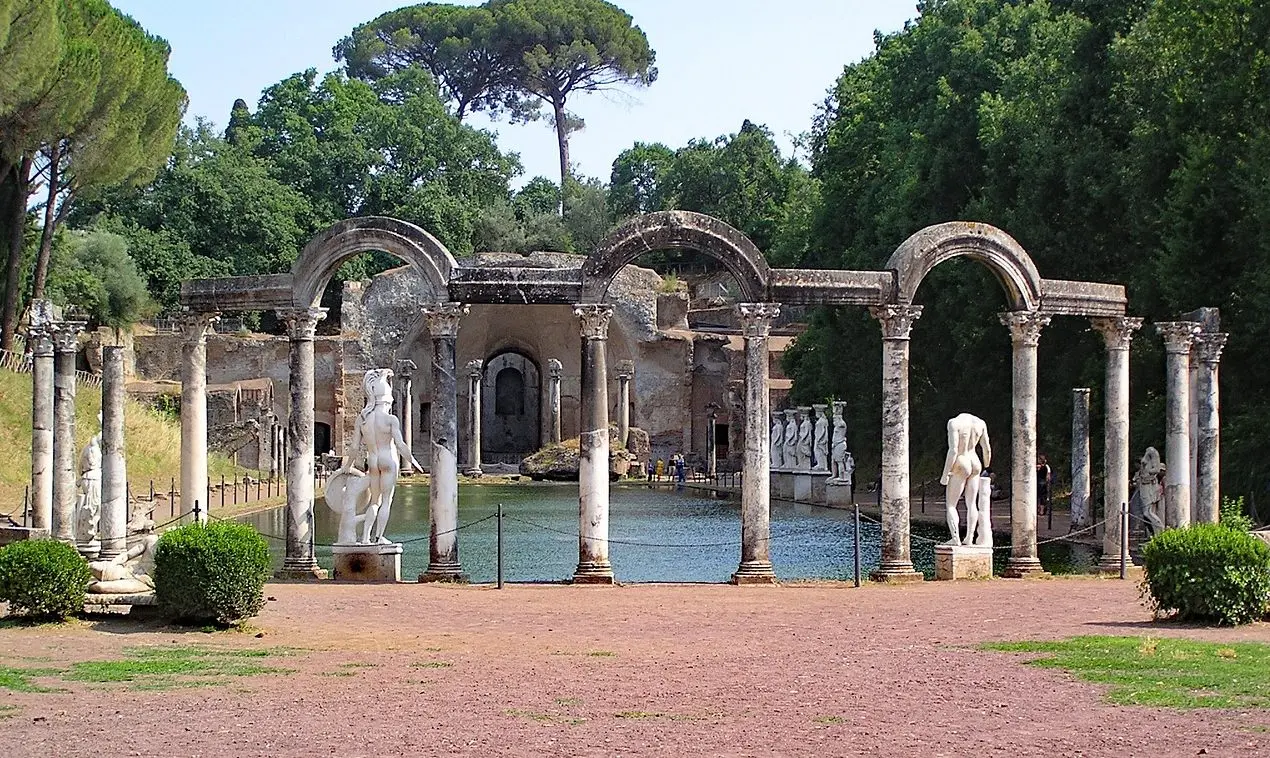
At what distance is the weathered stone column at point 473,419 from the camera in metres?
55.1

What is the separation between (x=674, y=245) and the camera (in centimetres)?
1883

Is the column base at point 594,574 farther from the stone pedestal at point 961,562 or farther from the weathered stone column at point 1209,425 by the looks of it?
Result: the weathered stone column at point 1209,425

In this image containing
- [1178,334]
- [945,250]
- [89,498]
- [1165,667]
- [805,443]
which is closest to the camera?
[1165,667]

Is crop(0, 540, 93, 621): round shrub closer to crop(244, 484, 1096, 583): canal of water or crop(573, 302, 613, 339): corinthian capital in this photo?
crop(244, 484, 1096, 583): canal of water

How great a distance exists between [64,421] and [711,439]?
37206 mm

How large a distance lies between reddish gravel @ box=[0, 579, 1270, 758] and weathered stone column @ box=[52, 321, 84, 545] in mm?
5900

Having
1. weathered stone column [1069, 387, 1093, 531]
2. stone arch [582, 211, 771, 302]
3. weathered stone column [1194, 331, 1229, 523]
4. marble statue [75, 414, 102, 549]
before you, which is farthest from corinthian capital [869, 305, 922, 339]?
marble statue [75, 414, 102, 549]

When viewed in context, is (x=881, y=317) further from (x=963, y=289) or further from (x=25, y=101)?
(x=25, y=101)

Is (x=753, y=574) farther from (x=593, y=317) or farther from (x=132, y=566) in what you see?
(x=132, y=566)

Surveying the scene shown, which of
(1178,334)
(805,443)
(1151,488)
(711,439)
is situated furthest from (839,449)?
(1178,334)

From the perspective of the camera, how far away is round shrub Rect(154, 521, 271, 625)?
13.9m

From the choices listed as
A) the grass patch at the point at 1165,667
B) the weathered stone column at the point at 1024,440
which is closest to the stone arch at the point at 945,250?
the weathered stone column at the point at 1024,440

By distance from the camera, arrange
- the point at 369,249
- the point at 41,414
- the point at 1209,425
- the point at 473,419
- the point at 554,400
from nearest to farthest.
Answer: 1. the point at 369,249
2. the point at 1209,425
3. the point at 41,414
4. the point at 473,419
5. the point at 554,400

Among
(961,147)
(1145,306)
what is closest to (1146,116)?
(1145,306)
